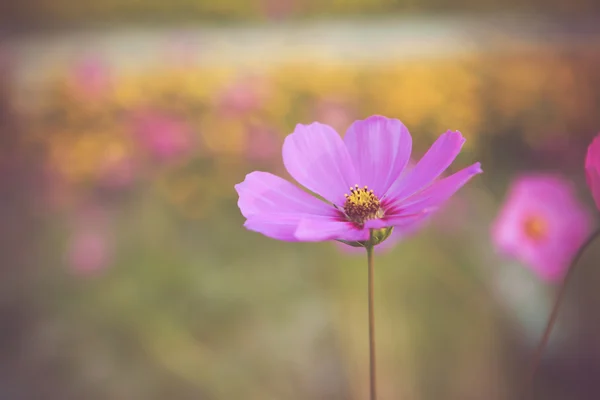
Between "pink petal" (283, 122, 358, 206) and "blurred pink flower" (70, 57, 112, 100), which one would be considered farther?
"blurred pink flower" (70, 57, 112, 100)

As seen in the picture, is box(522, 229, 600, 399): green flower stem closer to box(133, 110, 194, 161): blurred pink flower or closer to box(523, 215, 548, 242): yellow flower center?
box(523, 215, 548, 242): yellow flower center

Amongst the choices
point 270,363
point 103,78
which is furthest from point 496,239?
point 103,78

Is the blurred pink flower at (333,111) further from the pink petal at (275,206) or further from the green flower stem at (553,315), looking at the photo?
the pink petal at (275,206)

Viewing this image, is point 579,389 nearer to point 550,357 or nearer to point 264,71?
point 550,357

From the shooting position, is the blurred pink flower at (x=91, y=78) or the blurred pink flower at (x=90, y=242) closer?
the blurred pink flower at (x=90, y=242)

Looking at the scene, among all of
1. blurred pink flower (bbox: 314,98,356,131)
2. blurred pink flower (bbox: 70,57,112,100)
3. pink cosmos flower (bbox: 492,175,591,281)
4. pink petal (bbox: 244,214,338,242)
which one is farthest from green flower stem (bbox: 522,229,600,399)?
blurred pink flower (bbox: 70,57,112,100)

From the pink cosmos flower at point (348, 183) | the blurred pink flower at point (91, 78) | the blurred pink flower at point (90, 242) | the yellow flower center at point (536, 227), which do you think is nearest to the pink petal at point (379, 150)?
the pink cosmos flower at point (348, 183)
